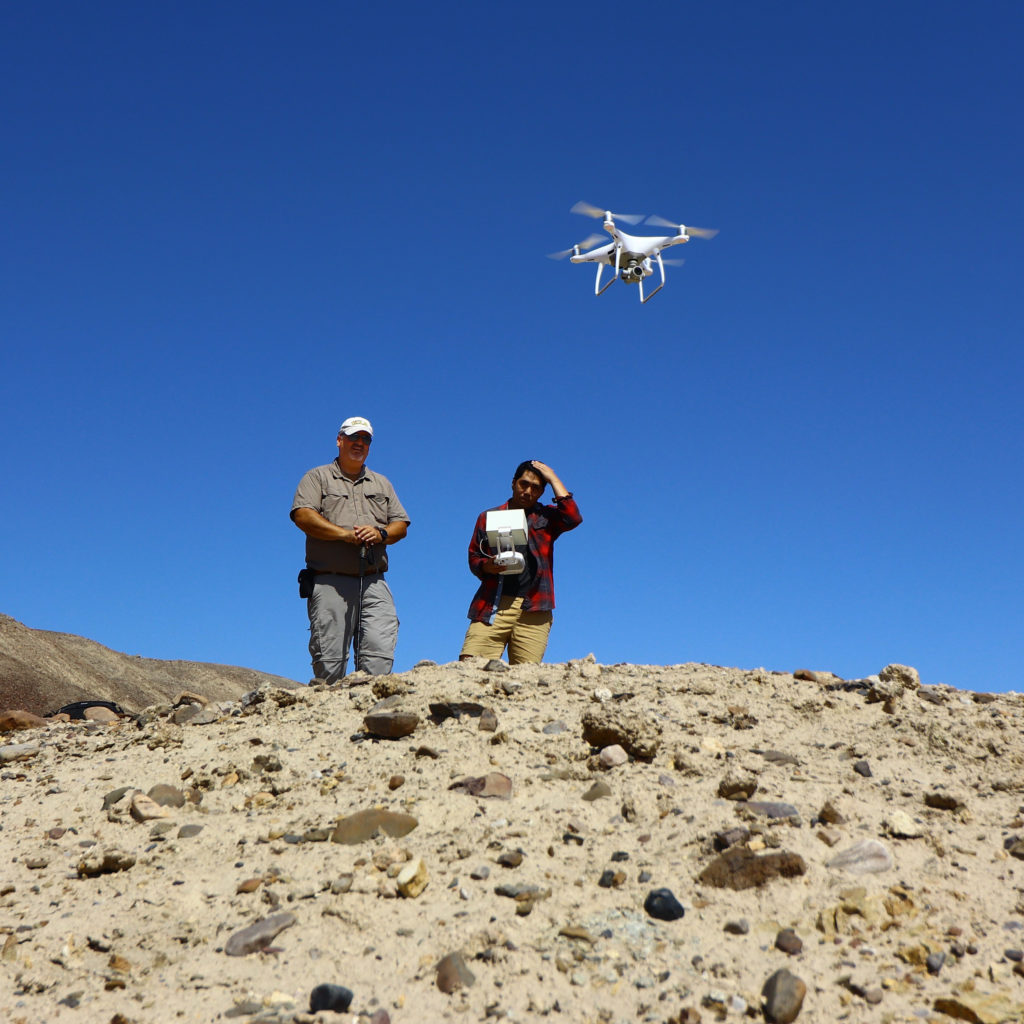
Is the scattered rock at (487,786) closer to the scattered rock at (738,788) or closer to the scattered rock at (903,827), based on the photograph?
the scattered rock at (738,788)

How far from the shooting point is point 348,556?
24.5ft

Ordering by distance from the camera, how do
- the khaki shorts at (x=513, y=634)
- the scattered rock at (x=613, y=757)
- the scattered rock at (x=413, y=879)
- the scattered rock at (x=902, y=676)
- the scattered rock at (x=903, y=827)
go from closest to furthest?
the scattered rock at (x=413, y=879) → the scattered rock at (x=903, y=827) → the scattered rock at (x=613, y=757) → the scattered rock at (x=902, y=676) → the khaki shorts at (x=513, y=634)

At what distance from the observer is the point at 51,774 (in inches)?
229

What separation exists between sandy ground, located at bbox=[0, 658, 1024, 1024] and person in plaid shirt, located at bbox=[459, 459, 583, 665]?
61.8 inches

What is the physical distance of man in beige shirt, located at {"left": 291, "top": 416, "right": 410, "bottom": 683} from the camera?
735 centimetres

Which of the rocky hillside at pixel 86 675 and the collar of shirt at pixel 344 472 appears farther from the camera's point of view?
the rocky hillside at pixel 86 675

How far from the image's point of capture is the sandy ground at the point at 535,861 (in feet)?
10.9

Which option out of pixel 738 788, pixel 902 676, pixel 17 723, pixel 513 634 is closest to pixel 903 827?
pixel 738 788

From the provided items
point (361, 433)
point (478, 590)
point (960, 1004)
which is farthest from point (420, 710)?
point (960, 1004)

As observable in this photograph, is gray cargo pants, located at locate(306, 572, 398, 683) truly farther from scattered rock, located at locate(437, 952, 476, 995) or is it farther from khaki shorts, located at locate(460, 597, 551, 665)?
scattered rock, located at locate(437, 952, 476, 995)

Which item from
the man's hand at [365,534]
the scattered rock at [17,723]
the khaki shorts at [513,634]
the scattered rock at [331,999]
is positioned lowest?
the scattered rock at [331,999]

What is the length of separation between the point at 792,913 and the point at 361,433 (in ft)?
17.2

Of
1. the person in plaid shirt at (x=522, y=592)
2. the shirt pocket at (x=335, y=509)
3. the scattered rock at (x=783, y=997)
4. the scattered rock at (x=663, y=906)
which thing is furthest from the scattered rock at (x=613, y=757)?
the shirt pocket at (x=335, y=509)

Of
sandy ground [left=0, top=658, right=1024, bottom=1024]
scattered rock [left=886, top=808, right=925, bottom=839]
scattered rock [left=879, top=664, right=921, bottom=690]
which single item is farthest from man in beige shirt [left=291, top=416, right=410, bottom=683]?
scattered rock [left=886, top=808, right=925, bottom=839]
